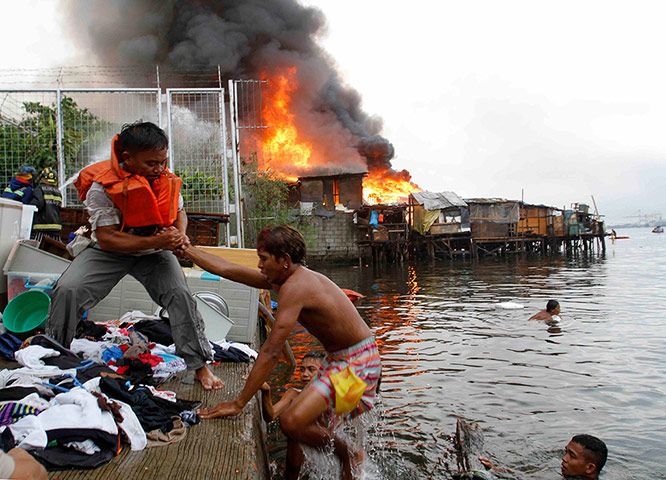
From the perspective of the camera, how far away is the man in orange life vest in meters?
3.63

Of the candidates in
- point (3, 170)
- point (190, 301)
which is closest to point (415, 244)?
point (3, 170)

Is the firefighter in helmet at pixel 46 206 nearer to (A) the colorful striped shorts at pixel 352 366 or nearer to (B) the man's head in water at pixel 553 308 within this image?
(A) the colorful striped shorts at pixel 352 366

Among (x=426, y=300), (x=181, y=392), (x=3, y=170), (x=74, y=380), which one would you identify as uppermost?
(x=3, y=170)

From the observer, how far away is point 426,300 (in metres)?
15.7

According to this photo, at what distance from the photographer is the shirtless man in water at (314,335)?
299cm

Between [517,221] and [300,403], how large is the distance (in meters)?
42.2

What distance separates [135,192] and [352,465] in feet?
8.22

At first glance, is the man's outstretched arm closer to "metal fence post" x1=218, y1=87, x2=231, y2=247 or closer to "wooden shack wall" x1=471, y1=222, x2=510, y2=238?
"metal fence post" x1=218, y1=87, x2=231, y2=247

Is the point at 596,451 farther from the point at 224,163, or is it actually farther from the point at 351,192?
the point at 351,192

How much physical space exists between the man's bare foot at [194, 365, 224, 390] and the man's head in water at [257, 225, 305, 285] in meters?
1.18

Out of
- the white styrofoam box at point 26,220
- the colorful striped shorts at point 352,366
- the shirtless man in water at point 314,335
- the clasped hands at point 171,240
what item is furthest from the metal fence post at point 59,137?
the colorful striped shorts at point 352,366

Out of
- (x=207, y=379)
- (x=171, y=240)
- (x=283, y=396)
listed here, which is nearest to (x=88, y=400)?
(x=207, y=379)

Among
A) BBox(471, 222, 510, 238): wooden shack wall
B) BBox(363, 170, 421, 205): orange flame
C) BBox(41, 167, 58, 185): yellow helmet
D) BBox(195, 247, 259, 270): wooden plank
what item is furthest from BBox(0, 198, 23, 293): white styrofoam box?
BBox(471, 222, 510, 238): wooden shack wall

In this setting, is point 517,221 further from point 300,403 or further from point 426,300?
point 300,403
